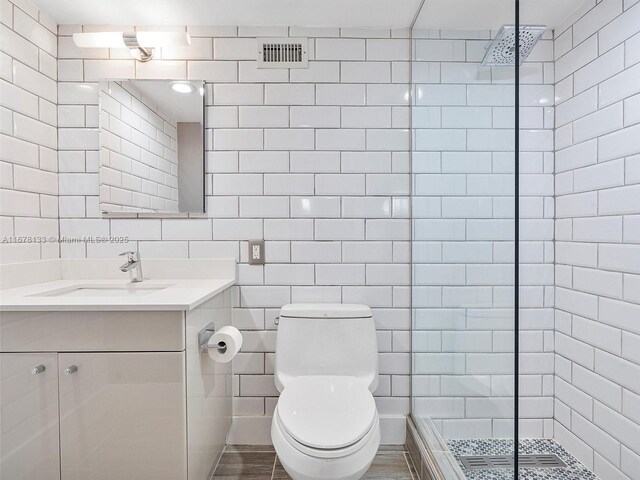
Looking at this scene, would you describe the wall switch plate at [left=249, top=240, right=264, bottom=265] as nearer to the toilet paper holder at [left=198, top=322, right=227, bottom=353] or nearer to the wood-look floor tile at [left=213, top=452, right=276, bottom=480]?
the toilet paper holder at [left=198, top=322, right=227, bottom=353]

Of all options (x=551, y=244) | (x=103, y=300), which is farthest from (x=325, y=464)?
(x=551, y=244)

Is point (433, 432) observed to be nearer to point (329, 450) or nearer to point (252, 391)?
point (329, 450)

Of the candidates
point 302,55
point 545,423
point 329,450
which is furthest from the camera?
point 302,55

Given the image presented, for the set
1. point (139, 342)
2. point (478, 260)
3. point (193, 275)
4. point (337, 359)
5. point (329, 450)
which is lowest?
point (329, 450)

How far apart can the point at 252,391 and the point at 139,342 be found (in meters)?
0.82

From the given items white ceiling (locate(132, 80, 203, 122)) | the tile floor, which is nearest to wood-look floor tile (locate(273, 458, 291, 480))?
the tile floor

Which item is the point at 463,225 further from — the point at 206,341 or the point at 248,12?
the point at 248,12

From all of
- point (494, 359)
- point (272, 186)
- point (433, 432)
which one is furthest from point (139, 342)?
point (433, 432)

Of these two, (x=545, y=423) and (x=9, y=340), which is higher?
(x=9, y=340)

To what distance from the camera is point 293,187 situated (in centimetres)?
181

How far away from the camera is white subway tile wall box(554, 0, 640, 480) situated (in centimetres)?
130

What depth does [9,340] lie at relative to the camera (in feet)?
3.79

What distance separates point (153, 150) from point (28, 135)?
0.52 meters

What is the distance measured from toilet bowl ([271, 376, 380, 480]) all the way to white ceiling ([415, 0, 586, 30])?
4.11 ft
